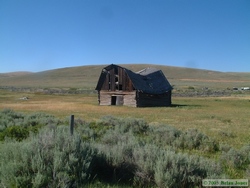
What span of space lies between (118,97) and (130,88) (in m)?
2.50

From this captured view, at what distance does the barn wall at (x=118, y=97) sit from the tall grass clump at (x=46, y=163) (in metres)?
26.8

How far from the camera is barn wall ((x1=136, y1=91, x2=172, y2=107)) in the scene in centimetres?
3132

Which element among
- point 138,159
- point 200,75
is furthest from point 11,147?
point 200,75

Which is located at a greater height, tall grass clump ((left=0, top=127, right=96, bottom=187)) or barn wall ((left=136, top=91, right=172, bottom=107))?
tall grass clump ((left=0, top=127, right=96, bottom=187))

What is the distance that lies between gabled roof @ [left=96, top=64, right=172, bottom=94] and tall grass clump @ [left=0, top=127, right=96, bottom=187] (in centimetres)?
2651

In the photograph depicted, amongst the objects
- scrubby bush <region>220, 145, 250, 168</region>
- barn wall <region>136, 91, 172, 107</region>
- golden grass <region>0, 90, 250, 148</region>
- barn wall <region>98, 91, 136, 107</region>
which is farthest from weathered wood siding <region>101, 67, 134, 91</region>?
scrubby bush <region>220, 145, 250, 168</region>

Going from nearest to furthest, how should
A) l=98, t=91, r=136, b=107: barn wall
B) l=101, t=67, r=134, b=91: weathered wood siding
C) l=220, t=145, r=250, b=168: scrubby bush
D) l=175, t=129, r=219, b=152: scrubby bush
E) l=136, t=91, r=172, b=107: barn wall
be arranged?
1. l=220, t=145, r=250, b=168: scrubby bush
2. l=175, t=129, r=219, b=152: scrubby bush
3. l=136, t=91, r=172, b=107: barn wall
4. l=98, t=91, r=136, b=107: barn wall
5. l=101, t=67, r=134, b=91: weathered wood siding

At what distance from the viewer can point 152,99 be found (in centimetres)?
3284

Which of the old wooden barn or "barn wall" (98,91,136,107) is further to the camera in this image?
"barn wall" (98,91,136,107)

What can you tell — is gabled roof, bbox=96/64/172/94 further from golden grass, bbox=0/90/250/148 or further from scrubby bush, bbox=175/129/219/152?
scrubby bush, bbox=175/129/219/152

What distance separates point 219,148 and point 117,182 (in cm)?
501

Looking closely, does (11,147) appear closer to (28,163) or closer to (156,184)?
(28,163)

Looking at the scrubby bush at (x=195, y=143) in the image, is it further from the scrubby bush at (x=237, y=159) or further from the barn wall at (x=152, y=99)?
the barn wall at (x=152, y=99)

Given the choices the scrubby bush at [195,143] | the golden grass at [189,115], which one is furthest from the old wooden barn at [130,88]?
the scrubby bush at [195,143]
